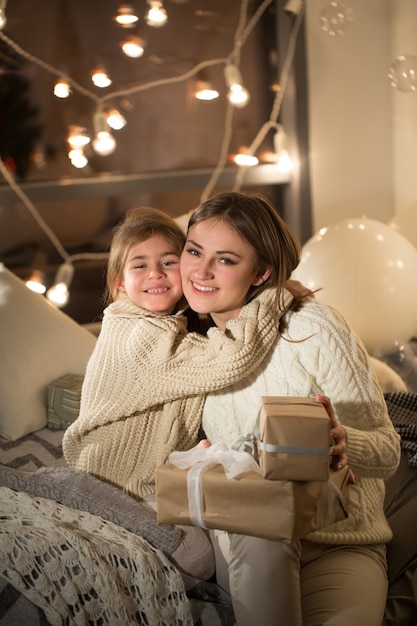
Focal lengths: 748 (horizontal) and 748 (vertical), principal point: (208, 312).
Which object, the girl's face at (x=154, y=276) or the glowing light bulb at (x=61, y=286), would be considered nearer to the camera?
the girl's face at (x=154, y=276)

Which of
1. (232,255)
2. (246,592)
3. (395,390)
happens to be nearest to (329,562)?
(246,592)

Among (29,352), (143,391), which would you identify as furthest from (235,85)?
(143,391)

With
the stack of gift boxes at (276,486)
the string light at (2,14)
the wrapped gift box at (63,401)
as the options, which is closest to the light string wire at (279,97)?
Result: the string light at (2,14)

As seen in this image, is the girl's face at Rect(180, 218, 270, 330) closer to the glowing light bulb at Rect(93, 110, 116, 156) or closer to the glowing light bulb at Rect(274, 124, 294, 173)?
the glowing light bulb at Rect(93, 110, 116, 156)

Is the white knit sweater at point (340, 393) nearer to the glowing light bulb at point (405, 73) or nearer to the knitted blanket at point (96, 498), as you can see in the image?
the knitted blanket at point (96, 498)

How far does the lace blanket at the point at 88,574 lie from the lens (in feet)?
4.09

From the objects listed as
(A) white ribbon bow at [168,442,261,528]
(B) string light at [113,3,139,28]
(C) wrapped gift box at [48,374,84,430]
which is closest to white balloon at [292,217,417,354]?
(C) wrapped gift box at [48,374,84,430]

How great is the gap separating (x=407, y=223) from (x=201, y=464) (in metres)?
2.49

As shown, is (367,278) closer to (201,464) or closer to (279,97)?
(279,97)

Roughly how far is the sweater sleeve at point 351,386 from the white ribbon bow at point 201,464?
10.8 inches

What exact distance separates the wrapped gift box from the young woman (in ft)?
1.49

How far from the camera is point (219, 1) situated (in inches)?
141

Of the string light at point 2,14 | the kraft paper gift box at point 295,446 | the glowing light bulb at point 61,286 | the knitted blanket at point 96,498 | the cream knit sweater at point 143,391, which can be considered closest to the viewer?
the kraft paper gift box at point 295,446

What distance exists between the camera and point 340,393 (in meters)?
1.49
